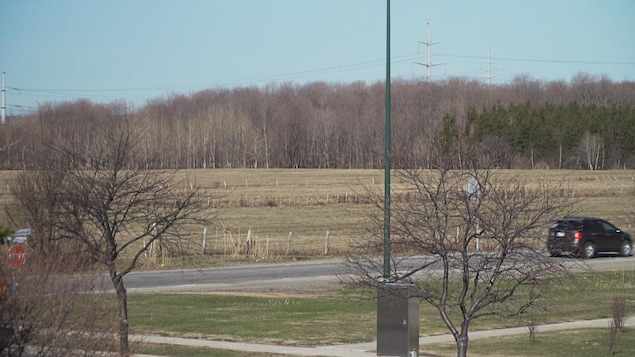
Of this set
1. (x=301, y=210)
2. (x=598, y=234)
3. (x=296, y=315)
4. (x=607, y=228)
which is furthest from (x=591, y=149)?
(x=296, y=315)

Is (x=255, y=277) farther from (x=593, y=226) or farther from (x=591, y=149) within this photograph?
(x=591, y=149)

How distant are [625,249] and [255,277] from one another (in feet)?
53.8

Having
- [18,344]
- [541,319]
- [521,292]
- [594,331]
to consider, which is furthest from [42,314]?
[521,292]

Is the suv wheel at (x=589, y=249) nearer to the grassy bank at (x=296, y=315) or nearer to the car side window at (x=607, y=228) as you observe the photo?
the car side window at (x=607, y=228)

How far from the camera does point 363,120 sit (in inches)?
5915

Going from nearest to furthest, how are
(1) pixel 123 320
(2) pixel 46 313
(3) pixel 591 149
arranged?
(2) pixel 46 313 → (1) pixel 123 320 → (3) pixel 591 149

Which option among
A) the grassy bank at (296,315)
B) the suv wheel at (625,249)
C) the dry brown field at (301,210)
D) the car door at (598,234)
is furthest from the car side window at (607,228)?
the grassy bank at (296,315)

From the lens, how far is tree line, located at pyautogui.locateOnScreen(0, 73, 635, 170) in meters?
117

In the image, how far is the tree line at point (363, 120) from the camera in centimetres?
11744

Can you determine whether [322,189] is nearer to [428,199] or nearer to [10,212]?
[10,212]

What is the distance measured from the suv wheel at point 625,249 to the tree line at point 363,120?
62.5 metres

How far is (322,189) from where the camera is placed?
7975cm

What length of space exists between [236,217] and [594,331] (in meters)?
38.3

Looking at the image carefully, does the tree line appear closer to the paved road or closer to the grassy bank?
the paved road
